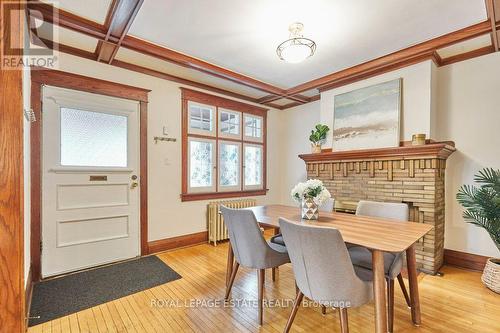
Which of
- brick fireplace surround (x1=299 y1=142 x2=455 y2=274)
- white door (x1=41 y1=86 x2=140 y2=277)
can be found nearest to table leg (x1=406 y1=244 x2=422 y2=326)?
brick fireplace surround (x1=299 y1=142 x2=455 y2=274)

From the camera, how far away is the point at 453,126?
2.92 meters

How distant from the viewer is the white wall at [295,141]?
452 cm

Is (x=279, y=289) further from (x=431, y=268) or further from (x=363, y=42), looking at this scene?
(x=363, y=42)

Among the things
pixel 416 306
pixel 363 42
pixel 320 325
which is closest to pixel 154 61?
pixel 363 42

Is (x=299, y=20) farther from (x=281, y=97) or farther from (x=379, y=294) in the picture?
(x=379, y=294)

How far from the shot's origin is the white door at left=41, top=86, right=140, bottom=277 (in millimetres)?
2564

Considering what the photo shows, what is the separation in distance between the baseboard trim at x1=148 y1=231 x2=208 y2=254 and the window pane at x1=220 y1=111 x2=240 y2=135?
1729 mm

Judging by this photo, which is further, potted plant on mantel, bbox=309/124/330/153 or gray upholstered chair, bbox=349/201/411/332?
→ potted plant on mantel, bbox=309/124/330/153

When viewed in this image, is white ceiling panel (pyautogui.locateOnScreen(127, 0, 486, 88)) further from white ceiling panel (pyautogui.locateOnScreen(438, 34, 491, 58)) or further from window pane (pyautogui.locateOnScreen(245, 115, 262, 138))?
window pane (pyautogui.locateOnScreen(245, 115, 262, 138))

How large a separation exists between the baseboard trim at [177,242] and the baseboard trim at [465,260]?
10.5 ft

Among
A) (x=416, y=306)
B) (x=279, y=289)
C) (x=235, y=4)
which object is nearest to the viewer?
(x=416, y=306)

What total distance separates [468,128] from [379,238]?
2400mm

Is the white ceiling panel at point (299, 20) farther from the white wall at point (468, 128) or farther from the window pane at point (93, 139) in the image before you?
the window pane at point (93, 139)

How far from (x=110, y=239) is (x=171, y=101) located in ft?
6.47
